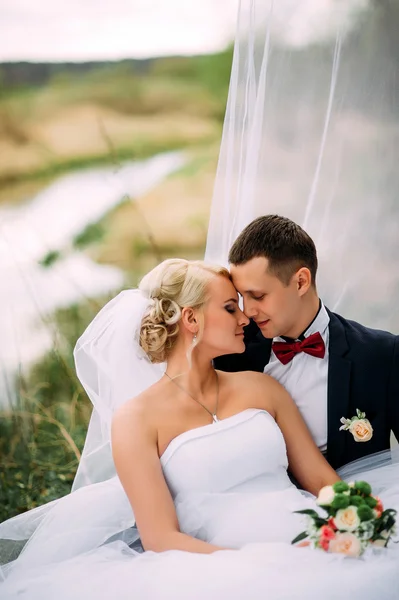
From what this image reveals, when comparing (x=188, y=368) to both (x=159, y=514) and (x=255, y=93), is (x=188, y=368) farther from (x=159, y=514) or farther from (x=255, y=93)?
(x=255, y=93)

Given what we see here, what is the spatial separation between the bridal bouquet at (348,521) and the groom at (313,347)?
1.92 feet

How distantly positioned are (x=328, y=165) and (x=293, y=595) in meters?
1.77

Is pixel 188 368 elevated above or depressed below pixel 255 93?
below

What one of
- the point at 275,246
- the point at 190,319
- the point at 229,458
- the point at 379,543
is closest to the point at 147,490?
the point at 229,458

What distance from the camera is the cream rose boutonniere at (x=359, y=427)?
2.52 metres

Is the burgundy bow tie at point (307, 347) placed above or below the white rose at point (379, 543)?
above

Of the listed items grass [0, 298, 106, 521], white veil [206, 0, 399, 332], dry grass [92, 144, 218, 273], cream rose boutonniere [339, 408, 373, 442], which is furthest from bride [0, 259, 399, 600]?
dry grass [92, 144, 218, 273]

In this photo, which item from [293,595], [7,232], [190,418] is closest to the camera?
[293,595]

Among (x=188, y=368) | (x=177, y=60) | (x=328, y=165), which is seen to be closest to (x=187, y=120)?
(x=177, y=60)

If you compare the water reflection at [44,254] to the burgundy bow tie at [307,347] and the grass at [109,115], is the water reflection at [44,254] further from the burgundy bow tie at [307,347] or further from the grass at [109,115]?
the burgundy bow tie at [307,347]

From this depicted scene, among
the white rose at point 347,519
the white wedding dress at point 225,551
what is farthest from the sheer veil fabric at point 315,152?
the white rose at point 347,519

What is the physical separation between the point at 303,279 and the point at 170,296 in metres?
0.44

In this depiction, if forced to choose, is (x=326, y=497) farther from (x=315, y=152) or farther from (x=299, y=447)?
(x=315, y=152)

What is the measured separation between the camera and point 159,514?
217 cm
